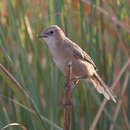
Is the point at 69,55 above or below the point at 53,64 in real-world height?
above

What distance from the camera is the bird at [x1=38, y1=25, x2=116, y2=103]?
6.56ft

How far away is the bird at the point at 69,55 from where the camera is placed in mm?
1998

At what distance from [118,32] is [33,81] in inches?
28.1

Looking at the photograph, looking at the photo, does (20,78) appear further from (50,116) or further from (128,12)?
(128,12)

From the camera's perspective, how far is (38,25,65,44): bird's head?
204 centimetres

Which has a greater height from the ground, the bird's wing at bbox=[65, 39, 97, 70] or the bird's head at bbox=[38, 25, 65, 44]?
the bird's head at bbox=[38, 25, 65, 44]

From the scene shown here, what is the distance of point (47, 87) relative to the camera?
2299 millimetres

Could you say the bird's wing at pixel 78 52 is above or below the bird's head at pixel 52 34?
below

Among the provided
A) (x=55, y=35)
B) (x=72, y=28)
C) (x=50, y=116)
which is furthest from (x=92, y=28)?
(x=50, y=116)

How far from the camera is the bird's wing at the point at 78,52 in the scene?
81.8 inches

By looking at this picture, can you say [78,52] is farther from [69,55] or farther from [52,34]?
[52,34]

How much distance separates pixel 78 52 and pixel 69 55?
0.10 metres

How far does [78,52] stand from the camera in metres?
2.10

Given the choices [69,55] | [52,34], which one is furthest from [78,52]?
[52,34]
